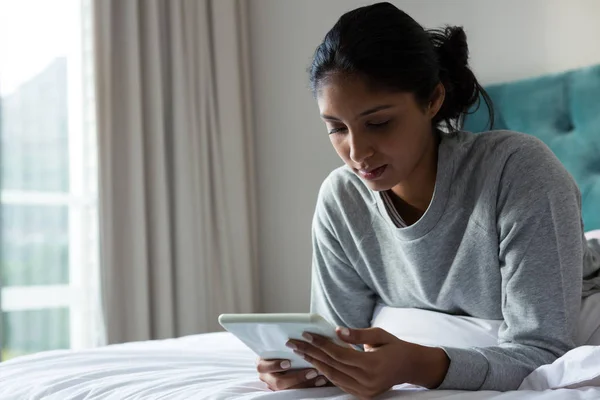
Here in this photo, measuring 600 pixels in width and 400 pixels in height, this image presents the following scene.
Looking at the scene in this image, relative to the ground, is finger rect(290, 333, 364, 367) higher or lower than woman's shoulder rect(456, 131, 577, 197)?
lower

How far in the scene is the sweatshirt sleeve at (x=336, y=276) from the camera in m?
1.47

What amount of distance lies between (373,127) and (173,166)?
1.76 m

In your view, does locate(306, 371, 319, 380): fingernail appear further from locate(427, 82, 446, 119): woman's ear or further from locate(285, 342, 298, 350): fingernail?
locate(427, 82, 446, 119): woman's ear

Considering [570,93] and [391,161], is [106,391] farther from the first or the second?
[570,93]

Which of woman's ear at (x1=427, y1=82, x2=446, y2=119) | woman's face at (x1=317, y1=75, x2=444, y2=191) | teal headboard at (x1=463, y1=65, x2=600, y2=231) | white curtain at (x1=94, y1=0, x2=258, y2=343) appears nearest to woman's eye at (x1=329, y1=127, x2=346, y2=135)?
woman's face at (x1=317, y1=75, x2=444, y2=191)

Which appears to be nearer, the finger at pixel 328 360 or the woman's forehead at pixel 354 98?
the finger at pixel 328 360

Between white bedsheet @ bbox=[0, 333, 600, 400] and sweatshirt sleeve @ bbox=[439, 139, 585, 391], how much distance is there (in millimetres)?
86

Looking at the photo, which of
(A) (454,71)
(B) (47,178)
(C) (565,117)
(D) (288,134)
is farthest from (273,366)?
(D) (288,134)

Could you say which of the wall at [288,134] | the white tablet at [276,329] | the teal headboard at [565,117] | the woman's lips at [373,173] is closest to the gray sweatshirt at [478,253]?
the woman's lips at [373,173]

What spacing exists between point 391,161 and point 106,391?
585mm

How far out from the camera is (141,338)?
8.75 feet

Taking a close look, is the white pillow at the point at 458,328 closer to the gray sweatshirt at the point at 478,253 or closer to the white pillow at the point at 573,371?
the gray sweatshirt at the point at 478,253

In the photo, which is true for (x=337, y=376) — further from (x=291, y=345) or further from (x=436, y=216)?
(x=436, y=216)

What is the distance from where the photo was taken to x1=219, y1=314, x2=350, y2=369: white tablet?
90 centimetres
